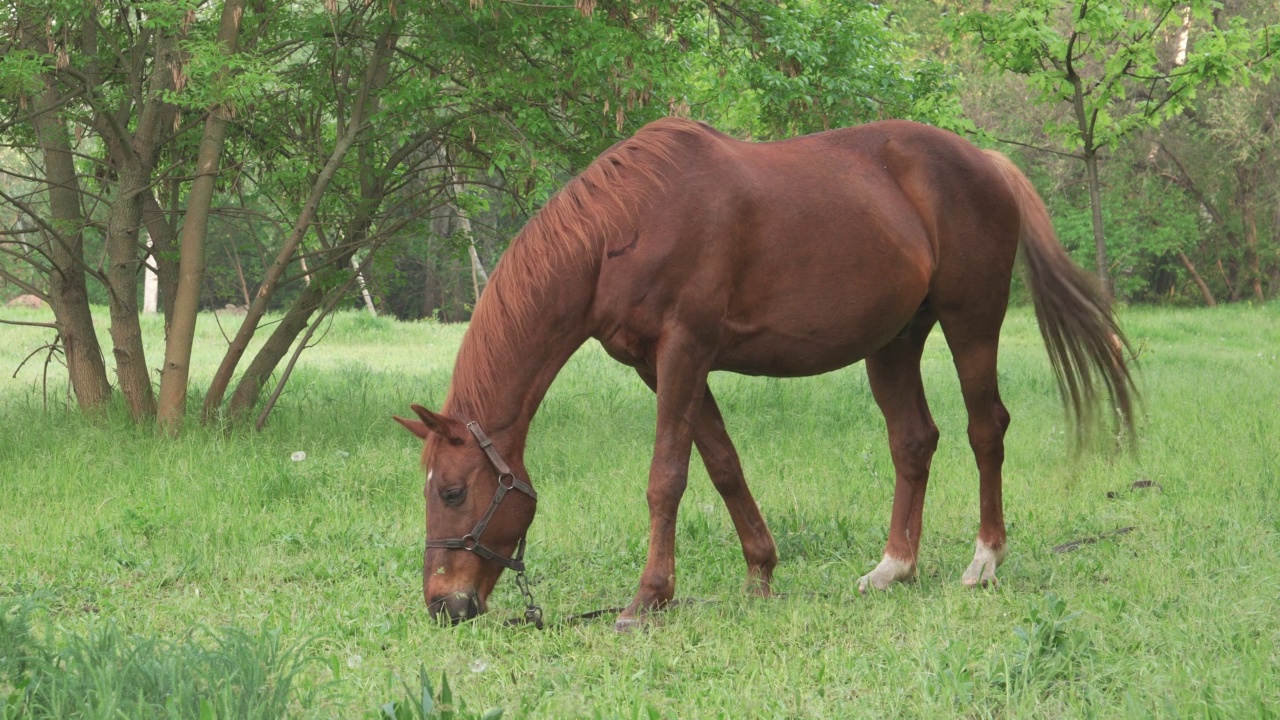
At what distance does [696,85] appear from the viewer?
10.0 m

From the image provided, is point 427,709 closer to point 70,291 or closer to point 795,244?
point 795,244

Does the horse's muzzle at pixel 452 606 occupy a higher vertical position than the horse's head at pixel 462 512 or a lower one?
lower

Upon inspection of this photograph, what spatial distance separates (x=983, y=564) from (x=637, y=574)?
1492 mm

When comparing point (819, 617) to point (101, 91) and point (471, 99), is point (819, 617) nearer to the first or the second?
point (471, 99)

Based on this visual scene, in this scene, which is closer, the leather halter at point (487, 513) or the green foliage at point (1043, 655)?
the green foliage at point (1043, 655)

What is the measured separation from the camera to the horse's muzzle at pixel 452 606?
163 inches

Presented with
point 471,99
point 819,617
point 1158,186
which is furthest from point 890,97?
point 1158,186

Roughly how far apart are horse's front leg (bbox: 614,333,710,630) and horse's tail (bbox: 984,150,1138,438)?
6.31 feet

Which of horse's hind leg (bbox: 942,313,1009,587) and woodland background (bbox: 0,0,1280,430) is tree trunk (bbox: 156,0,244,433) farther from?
horse's hind leg (bbox: 942,313,1009,587)

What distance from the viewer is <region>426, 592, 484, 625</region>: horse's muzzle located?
4.14 metres

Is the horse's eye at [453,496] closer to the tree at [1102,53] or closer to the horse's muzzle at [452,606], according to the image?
the horse's muzzle at [452,606]

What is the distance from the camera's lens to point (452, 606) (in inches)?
163

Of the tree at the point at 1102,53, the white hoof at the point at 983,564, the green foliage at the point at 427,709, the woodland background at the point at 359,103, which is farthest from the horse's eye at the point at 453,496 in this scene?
the tree at the point at 1102,53

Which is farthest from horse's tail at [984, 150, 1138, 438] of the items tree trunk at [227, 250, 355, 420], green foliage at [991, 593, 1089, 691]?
tree trunk at [227, 250, 355, 420]
